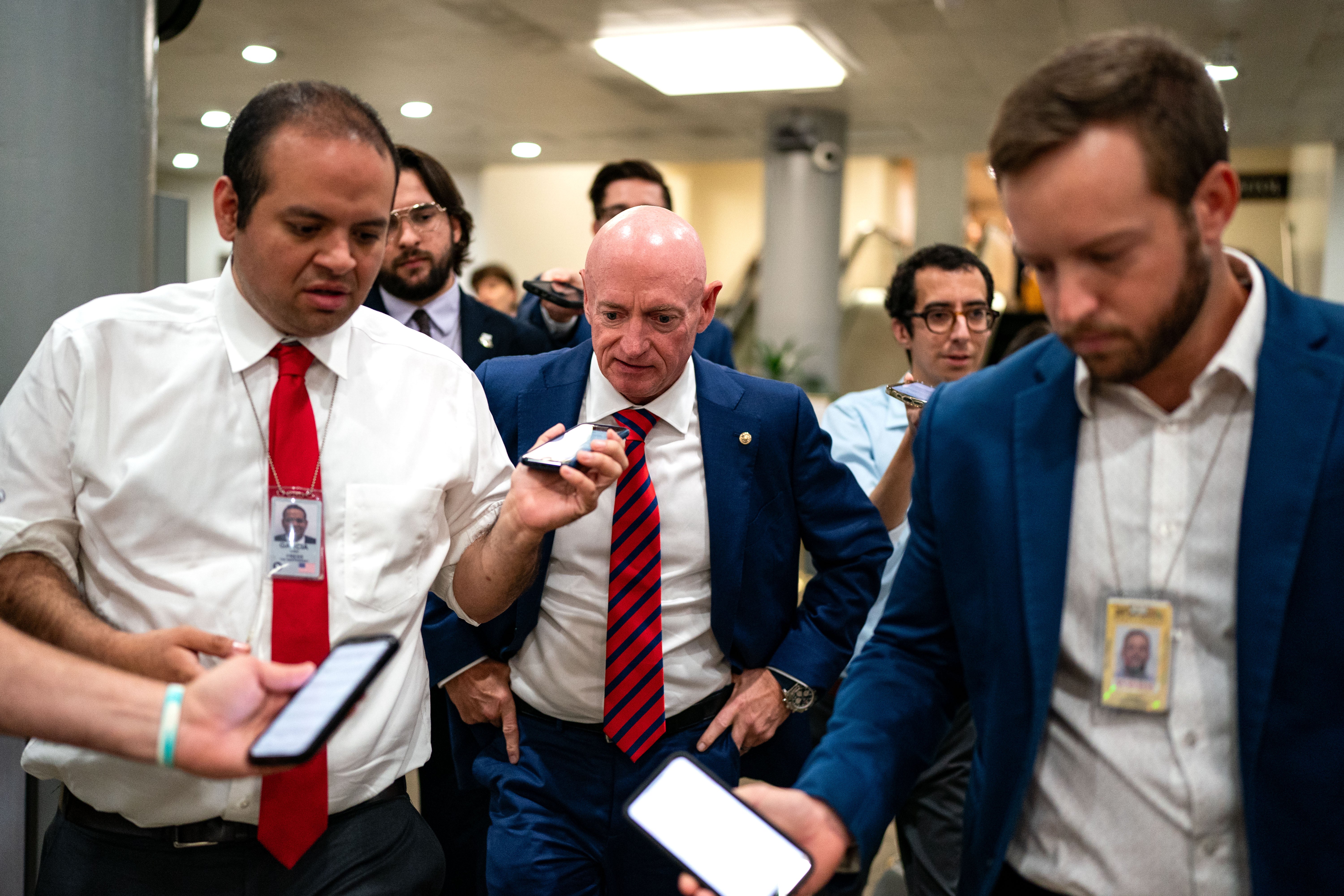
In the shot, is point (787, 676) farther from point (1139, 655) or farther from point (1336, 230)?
point (1336, 230)

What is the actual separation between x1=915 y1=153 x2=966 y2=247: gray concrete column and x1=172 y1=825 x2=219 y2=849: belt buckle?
1324cm

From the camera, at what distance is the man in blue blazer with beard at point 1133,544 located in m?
1.27

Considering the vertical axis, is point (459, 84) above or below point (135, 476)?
above

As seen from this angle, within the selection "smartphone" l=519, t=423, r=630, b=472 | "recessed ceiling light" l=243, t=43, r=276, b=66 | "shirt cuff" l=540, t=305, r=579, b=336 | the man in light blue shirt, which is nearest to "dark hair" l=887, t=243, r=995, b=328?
the man in light blue shirt

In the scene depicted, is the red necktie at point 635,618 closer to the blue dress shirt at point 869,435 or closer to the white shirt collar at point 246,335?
the white shirt collar at point 246,335

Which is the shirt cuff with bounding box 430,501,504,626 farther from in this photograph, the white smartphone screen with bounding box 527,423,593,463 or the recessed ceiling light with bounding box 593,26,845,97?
the recessed ceiling light with bounding box 593,26,845,97

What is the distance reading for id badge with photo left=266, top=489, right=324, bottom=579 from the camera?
5.48 feet

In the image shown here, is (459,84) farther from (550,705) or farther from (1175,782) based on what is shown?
(1175,782)

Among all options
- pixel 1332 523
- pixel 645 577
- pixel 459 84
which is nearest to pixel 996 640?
pixel 1332 523

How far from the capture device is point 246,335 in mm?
1730

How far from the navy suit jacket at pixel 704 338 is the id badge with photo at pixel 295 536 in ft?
6.34

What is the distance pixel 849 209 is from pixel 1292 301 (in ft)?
56.3

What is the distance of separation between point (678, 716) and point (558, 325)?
6.65 ft

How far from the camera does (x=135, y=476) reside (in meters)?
1.62
